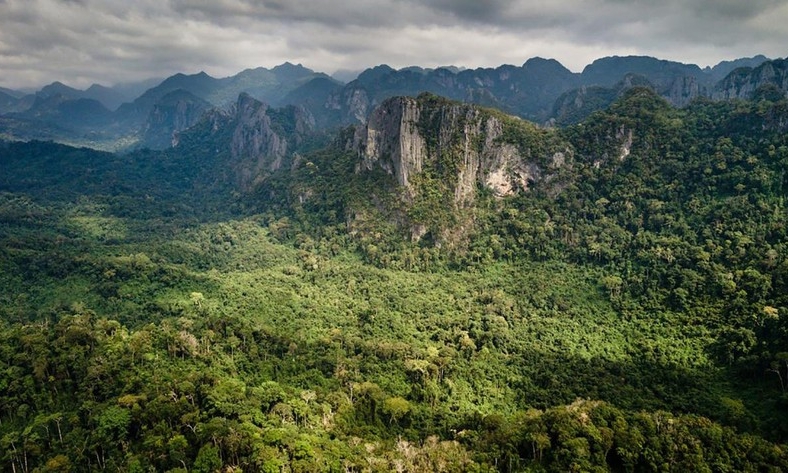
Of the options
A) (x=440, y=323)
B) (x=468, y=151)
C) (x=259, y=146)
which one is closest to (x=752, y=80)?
(x=468, y=151)

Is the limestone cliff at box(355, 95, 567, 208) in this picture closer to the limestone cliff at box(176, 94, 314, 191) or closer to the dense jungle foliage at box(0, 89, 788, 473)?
the dense jungle foliage at box(0, 89, 788, 473)

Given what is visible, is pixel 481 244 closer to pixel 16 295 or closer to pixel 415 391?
pixel 415 391

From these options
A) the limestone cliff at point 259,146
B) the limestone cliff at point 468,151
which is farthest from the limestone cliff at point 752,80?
the limestone cliff at point 259,146

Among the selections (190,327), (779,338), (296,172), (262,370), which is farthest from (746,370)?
(296,172)

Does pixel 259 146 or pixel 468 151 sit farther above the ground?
pixel 259 146

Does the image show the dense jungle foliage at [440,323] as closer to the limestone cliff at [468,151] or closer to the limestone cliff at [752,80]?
the limestone cliff at [468,151]

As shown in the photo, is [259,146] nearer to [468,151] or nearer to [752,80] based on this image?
[468,151]
